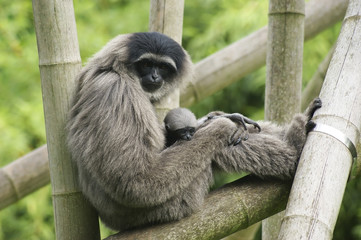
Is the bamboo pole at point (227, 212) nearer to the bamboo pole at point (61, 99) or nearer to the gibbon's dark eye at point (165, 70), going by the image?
the bamboo pole at point (61, 99)

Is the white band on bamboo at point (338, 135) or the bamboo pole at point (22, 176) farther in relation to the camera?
Answer: the bamboo pole at point (22, 176)

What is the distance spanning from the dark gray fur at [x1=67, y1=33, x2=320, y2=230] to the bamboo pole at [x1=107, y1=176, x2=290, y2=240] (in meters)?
0.10

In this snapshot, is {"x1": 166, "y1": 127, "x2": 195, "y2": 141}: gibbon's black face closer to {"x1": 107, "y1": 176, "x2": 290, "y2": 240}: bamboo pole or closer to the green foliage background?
{"x1": 107, "y1": 176, "x2": 290, "y2": 240}: bamboo pole

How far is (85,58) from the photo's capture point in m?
8.98

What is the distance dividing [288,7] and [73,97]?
2.28 m

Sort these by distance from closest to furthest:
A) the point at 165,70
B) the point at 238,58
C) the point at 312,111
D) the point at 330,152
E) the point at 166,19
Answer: the point at 330,152 → the point at 312,111 → the point at 165,70 → the point at 166,19 → the point at 238,58

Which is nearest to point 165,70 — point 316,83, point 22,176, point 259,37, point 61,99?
point 61,99

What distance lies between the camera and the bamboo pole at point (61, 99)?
11.3ft

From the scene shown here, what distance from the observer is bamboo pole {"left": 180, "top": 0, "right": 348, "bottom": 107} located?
6.12 m

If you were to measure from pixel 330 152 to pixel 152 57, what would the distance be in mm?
1822

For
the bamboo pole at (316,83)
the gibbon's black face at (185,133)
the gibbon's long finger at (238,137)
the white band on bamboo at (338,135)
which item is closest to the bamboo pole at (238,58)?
the bamboo pole at (316,83)

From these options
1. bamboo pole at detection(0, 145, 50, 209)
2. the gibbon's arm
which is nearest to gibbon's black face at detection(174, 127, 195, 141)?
the gibbon's arm

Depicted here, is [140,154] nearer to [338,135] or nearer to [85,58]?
[338,135]

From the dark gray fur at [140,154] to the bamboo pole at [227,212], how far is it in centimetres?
10
